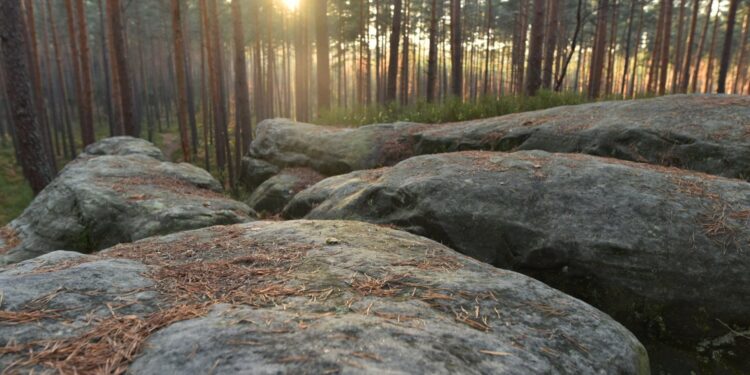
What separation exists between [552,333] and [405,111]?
34.0 feet

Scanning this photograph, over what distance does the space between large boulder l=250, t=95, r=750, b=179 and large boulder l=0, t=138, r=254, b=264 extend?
309 centimetres

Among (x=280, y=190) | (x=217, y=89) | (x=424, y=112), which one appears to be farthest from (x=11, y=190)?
(x=424, y=112)

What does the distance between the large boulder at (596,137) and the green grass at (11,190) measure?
40.4 feet

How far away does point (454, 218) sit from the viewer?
435cm

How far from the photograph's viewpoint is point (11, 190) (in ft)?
59.2

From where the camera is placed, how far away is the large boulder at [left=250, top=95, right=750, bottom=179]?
5195 mm

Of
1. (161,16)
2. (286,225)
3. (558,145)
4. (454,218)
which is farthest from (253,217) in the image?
(161,16)

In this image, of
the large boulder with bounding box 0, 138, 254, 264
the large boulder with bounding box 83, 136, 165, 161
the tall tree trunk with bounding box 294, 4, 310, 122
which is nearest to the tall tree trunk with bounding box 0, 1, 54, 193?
the large boulder with bounding box 83, 136, 165, 161

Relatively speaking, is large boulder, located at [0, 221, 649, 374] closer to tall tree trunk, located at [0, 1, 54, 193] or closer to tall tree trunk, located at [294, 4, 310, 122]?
tall tree trunk, located at [0, 1, 54, 193]

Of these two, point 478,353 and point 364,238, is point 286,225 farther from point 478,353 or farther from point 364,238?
point 478,353

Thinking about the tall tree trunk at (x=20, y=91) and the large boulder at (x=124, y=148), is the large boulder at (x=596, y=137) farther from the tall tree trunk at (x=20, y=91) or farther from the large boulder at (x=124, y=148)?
the tall tree trunk at (x=20, y=91)

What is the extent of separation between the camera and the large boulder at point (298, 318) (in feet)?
5.22

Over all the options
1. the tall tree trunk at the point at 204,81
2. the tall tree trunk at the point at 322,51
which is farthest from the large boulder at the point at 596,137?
the tall tree trunk at the point at 204,81

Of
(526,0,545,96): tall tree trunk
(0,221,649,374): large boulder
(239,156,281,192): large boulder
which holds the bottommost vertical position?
(239,156,281,192): large boulder
